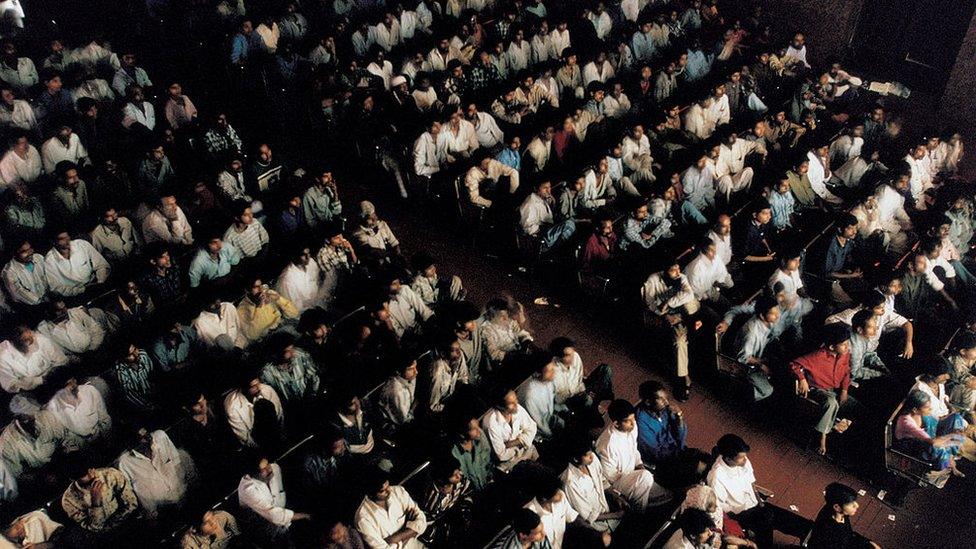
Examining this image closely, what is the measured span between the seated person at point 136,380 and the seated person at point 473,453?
3.50 meters

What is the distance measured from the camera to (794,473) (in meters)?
9.30

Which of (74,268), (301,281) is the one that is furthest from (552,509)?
(74,268)

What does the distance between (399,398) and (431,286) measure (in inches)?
77.1

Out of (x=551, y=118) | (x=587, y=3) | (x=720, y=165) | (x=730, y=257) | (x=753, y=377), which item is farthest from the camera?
(x=587, y=3)

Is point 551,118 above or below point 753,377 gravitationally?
above

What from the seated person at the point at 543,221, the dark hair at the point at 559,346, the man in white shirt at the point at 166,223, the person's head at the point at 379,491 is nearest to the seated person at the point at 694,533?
the dark hair at the point at 559,346

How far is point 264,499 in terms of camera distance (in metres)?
7.59

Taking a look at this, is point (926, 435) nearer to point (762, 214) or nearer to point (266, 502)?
point (762, 214)

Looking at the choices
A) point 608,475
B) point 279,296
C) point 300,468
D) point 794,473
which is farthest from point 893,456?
point 279,296

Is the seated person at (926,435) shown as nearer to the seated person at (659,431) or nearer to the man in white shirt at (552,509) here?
the seated person at (659,431)

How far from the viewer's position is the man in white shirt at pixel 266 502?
298 inches

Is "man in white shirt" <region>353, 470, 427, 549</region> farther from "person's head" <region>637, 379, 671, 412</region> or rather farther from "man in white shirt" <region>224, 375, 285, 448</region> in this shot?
"person's head" <region>637, 379, 671, 412</region>

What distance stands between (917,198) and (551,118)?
239 inches

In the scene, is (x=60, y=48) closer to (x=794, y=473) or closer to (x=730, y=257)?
(x=730, y=257)
